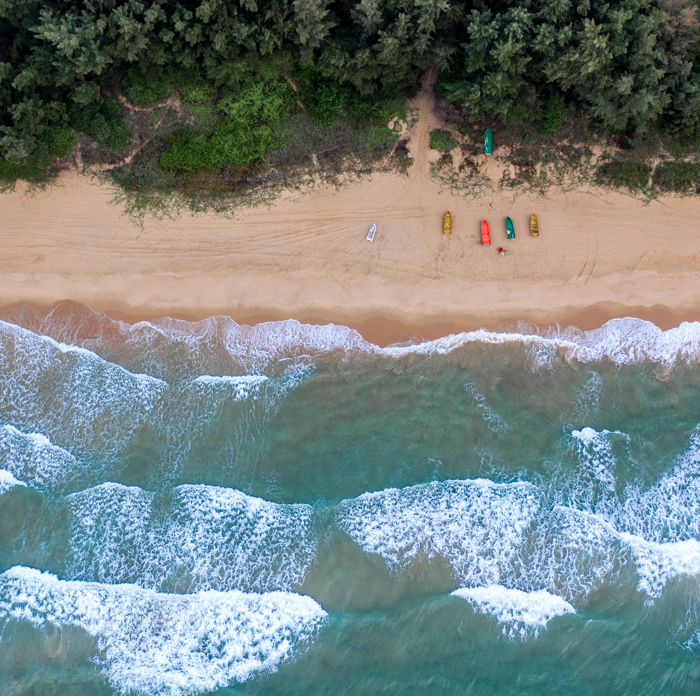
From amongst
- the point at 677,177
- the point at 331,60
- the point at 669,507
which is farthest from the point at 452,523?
the point at 331,60

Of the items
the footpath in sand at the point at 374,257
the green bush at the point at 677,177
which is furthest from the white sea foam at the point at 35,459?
the green bush at the point at 677,177

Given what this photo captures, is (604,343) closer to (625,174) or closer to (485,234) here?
(485,234)

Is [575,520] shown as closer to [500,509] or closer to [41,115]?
[500,509]

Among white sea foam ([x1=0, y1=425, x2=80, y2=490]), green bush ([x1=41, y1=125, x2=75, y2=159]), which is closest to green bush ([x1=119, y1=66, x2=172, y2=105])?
green bush ([x1=41, y1=125, x2=75, y2=159])

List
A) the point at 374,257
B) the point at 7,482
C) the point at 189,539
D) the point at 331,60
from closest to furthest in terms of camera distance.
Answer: the point at 189,539, the point at 331,60, the point at 7,482, the point at 374,257

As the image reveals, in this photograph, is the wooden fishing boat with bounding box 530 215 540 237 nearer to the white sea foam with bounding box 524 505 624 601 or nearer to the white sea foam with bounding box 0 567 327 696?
the white sea foam with bounding box 524 505 624 601

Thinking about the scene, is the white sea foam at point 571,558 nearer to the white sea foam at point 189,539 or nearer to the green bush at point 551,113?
the white sea foam at point 189,539

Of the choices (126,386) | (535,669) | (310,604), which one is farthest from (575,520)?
(126,386)
